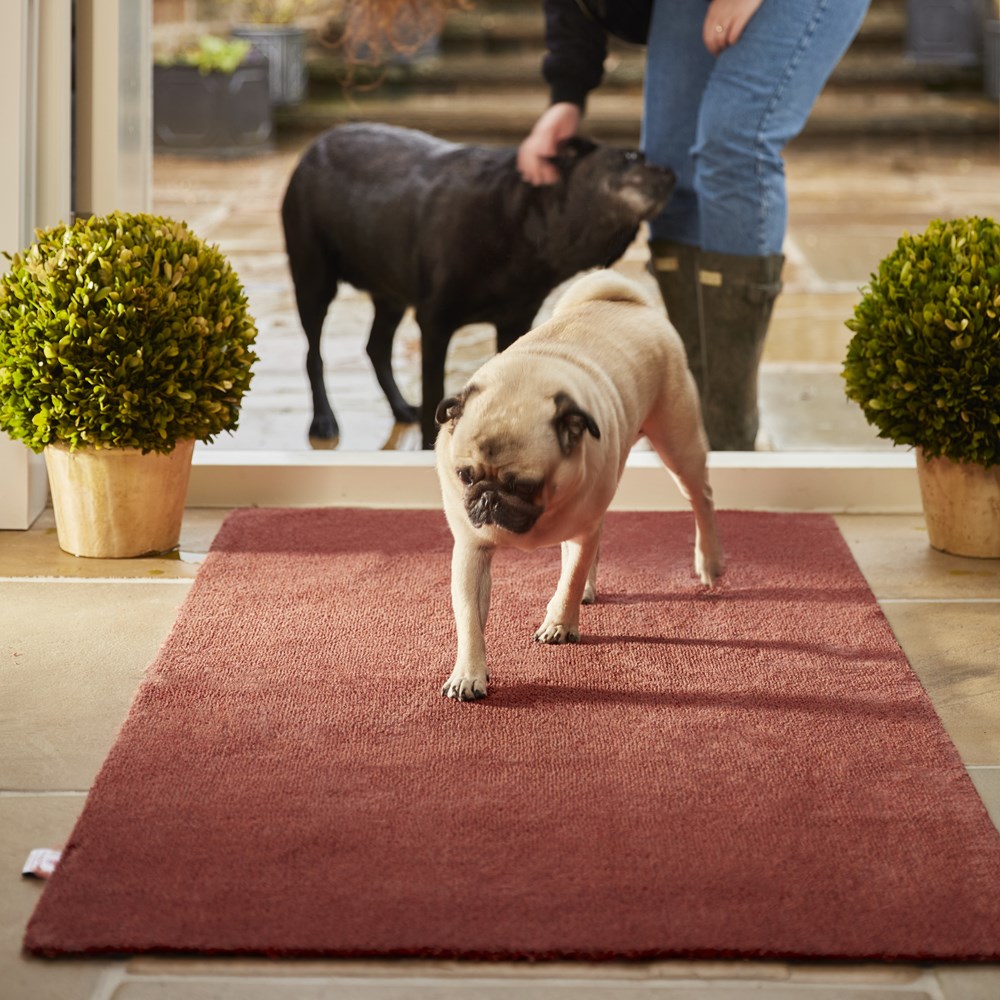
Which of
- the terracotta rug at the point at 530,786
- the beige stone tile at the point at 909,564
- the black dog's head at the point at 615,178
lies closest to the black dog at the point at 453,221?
the black dog's head at the point at 615,178

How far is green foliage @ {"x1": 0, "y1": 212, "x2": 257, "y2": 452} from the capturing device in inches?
122

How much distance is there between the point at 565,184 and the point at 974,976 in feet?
7.85

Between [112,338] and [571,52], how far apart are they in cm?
150

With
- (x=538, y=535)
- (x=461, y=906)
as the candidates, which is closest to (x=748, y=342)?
(x=538, y=535)

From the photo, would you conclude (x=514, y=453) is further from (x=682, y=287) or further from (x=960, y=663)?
(x=682, y=287)

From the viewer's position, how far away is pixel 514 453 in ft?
7.61

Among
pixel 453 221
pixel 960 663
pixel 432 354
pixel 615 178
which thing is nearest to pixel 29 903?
pixel 960 663

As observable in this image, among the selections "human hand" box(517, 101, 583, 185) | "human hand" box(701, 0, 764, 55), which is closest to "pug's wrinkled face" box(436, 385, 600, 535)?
"human hand" box(517, 101, 583, 185)

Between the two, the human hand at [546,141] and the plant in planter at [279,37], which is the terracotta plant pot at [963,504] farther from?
the plant in planter at [279,37]

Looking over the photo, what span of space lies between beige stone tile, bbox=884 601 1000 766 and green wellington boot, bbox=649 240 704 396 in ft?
3.47

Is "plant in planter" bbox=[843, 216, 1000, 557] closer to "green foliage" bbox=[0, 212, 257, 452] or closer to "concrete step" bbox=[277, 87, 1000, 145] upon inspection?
"concrete step" bbox=[277, 87, 1000, 145]

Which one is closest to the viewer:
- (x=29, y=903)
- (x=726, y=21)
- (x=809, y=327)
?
(x=29, y=903)

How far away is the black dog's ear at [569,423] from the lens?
2.32 m

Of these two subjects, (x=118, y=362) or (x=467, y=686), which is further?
(x=118, y=362)
